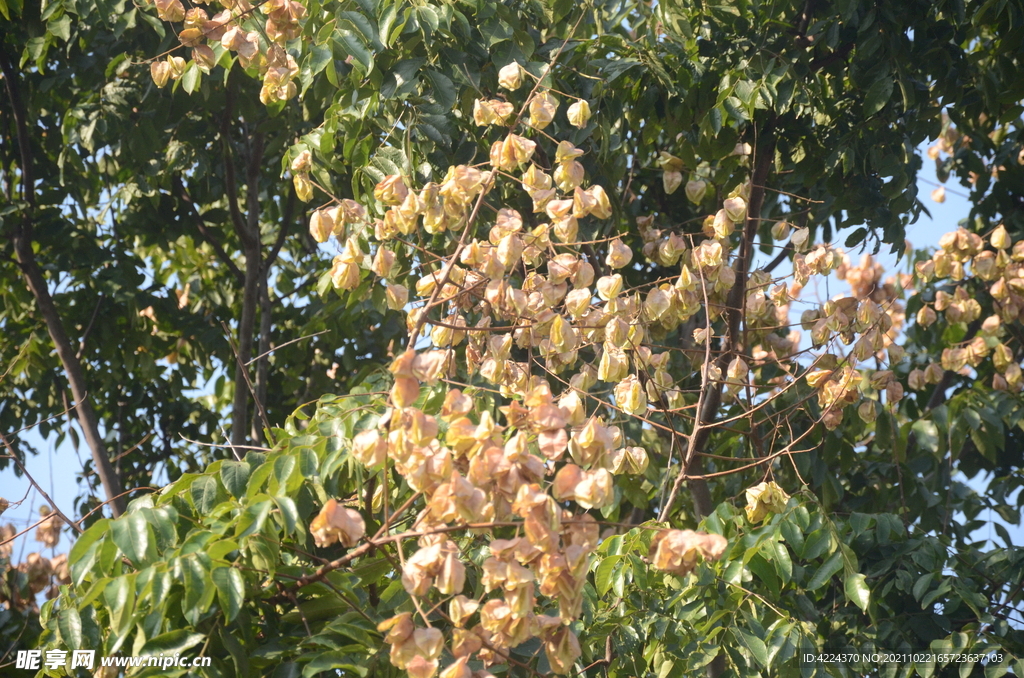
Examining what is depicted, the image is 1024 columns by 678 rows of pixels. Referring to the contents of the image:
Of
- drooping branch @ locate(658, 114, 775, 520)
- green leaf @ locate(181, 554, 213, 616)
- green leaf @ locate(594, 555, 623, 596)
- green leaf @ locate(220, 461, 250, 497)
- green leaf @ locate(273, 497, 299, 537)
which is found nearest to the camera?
green leaf @ locate(181, 554, 213, 616)

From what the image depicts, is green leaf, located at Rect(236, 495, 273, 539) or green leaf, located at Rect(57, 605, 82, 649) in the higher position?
green leaf, located at Rect(236, 495, 273, 539)

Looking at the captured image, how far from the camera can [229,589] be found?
145cm

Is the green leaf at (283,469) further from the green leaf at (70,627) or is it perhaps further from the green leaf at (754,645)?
the green leaf at (754,645)

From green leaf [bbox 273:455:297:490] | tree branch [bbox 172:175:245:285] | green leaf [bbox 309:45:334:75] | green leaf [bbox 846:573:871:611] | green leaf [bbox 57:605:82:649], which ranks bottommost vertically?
green leaf [bbox 846:573:871:611]

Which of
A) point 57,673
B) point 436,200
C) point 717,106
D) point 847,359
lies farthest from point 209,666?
point 717,106

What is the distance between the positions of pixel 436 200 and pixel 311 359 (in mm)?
2032

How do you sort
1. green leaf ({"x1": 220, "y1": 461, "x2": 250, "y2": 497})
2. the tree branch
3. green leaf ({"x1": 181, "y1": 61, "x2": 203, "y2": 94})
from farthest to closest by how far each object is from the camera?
the tree branch → green leaf ({"x1": 181, "y1": 61, "x2": 203, "y2": 94}) → green leaf ({"x1": 220, "y1": 461, "x2": 250, "y2": 497})

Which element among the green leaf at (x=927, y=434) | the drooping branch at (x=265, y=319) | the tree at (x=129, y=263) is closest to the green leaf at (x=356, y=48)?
the tree at (x=129, y=263)

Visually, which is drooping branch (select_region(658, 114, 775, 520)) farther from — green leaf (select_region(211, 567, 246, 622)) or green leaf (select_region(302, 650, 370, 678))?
green leaf (select_region(211, 567, 246, 622))

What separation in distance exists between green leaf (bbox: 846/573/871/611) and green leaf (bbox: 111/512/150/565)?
1.36 metres

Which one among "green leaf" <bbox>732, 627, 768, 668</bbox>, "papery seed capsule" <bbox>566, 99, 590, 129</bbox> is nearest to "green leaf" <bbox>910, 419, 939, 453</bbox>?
"green leaf" <bbox>732, 627, 768, 668</bbox>

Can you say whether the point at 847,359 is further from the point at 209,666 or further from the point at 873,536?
the point at 209,666

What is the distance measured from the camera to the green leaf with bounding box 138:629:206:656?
1.48 m

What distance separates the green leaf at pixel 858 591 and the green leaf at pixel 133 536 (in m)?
1.36
